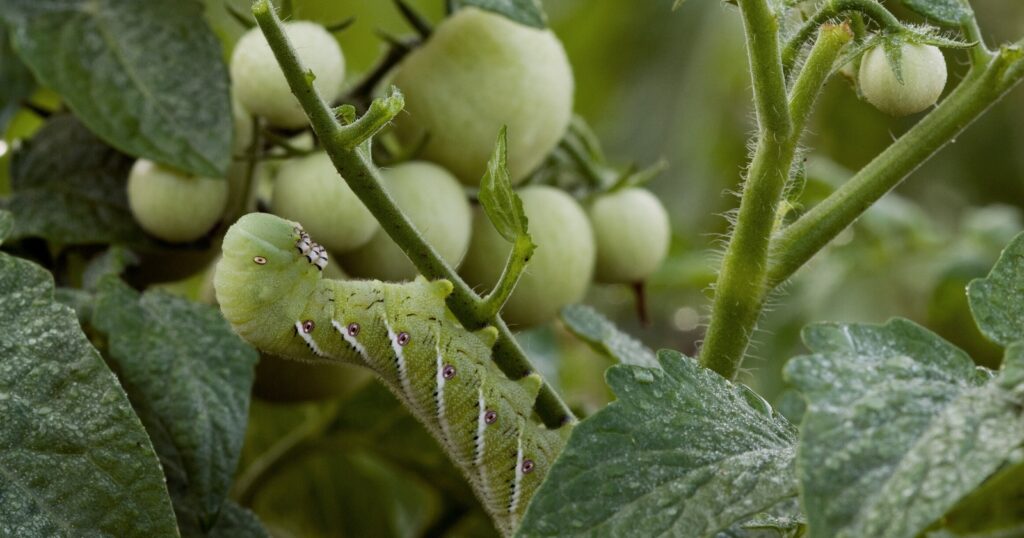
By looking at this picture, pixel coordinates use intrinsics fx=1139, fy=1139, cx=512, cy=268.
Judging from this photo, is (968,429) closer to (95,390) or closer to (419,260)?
(419,260)

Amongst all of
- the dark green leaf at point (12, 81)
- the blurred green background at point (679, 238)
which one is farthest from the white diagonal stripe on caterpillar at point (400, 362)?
the dark green leaf at point (12, 81)

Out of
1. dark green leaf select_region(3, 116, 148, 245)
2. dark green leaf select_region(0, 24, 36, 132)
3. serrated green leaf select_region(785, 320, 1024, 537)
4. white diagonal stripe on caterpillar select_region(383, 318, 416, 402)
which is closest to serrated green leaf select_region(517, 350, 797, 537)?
serrated green leaf select_region(785, 320, 1024, 537)

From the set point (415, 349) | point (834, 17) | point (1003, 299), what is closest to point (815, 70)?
point (834, 17)

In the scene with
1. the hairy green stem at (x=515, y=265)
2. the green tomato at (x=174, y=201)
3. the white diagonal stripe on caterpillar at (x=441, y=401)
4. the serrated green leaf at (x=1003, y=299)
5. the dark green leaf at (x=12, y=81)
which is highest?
the serrated green leaf at (x=1003, y=299)

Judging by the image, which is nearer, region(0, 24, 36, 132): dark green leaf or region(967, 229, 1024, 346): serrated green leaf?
region(967, 229, 1024, 346): serrated green leaf

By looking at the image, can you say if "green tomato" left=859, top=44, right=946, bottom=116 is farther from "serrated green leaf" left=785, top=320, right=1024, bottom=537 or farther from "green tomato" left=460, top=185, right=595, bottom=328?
"green tomato" left=460, top=185, right=595, bottom=328

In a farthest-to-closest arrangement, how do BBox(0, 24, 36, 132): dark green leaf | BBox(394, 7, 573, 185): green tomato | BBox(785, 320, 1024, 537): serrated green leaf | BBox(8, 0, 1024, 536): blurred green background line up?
BBox(8, 0, 1024, 536): blurred green background < BBox(0, 24, 36, 132): dark green leaf < BBox(394, 7, 573, 185): green tomato < BBox(785, 320, 1024, 537): serrated green leaf

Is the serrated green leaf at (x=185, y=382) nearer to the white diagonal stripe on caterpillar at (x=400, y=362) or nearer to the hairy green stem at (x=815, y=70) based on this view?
the white diagonal stripe on caterpillar at (x=400, y=362)

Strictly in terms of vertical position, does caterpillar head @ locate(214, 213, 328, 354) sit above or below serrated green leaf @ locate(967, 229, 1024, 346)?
below
